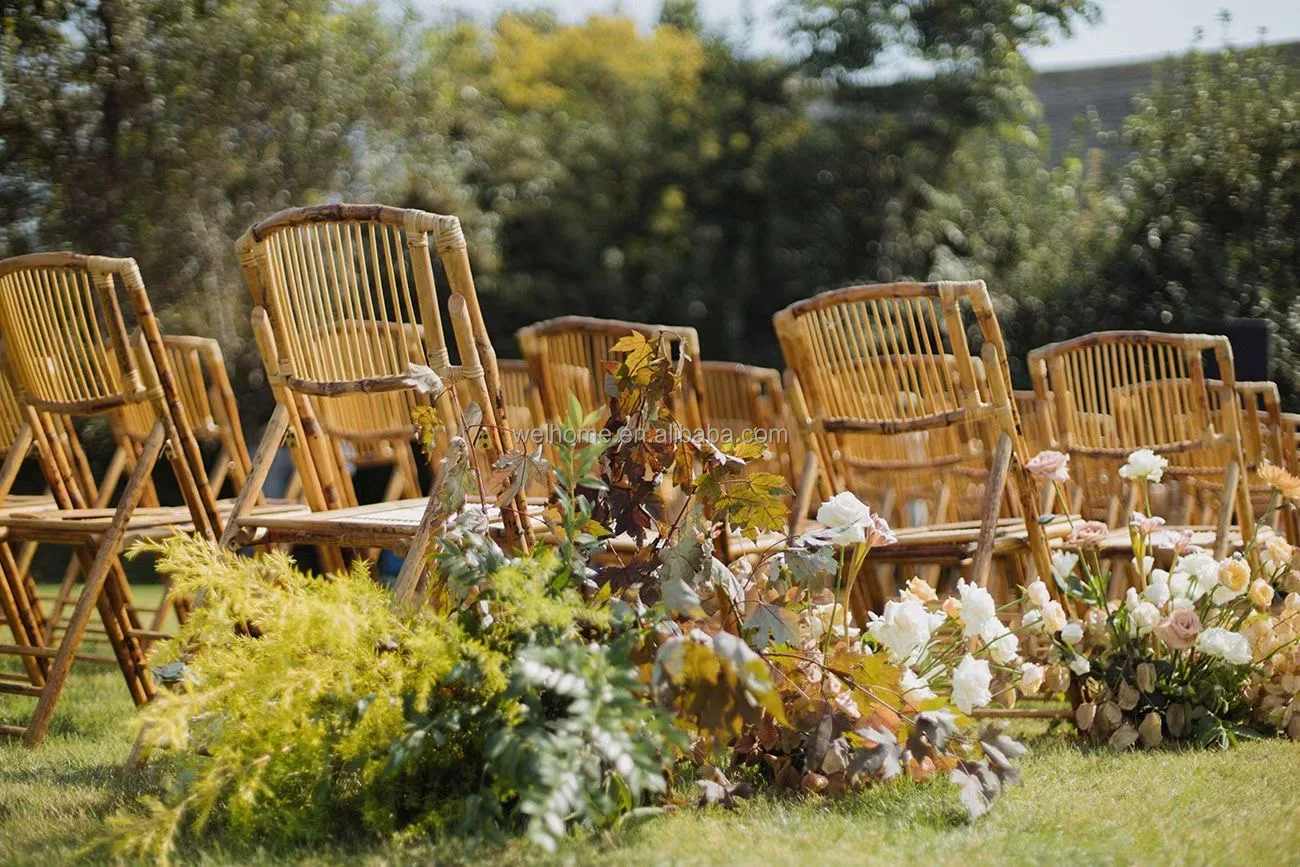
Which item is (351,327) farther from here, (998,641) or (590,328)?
(998,641)

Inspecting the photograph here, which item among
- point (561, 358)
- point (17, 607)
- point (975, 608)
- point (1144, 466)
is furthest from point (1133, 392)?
point (17, 607)

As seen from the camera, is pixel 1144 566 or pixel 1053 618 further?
pixel 1144 566

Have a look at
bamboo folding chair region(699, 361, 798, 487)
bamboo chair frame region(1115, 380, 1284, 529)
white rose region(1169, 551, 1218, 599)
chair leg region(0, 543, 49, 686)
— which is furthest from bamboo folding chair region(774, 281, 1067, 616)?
chair leg region(0, 543, 49, 686)

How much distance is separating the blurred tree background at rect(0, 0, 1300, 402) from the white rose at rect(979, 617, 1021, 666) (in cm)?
402

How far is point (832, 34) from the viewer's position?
12.6m

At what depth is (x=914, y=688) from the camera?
2664 millimetres

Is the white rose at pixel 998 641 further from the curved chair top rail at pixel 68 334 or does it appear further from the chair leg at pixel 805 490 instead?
the curved chair top rail at pixel 68 334

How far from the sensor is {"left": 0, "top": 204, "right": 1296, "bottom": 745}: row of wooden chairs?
2.80m

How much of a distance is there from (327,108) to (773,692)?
791 cm

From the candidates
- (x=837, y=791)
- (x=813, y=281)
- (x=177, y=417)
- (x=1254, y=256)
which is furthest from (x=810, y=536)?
(x=813, y=281)

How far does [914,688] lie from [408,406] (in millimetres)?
2004

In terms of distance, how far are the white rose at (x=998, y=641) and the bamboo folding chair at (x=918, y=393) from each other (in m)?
0.21

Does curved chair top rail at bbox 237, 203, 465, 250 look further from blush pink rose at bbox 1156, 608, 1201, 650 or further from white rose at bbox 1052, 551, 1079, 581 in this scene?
blush pink rose at bbox 1156, 608, 1201, 650

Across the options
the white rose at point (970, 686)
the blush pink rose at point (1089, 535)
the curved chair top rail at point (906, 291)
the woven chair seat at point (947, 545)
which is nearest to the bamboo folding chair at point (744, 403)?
the woven chair seat at point (947, 545)
